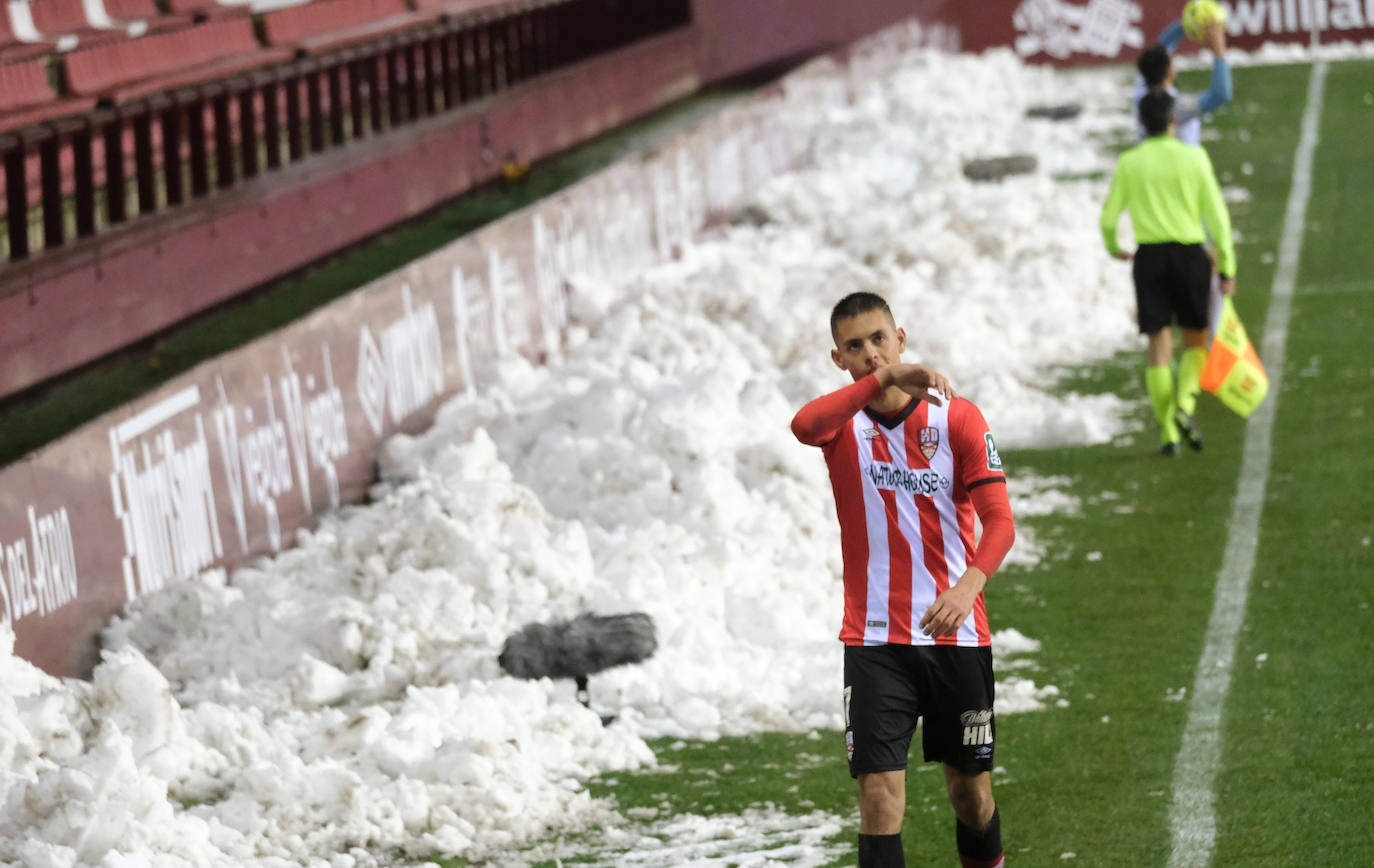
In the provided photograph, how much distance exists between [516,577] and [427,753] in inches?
64.7

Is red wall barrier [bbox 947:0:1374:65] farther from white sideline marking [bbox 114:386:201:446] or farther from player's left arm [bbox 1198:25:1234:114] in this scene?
white sideline marking [bbox 114:386:201:446]

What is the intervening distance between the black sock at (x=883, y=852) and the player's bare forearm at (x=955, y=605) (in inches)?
21.2

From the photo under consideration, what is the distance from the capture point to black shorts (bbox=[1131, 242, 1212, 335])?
32.9ft

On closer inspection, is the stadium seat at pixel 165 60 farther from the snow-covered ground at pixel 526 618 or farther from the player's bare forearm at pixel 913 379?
the player's bare forearm at pixel 913 379

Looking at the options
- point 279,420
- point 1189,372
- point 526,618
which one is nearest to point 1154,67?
point 1189,372

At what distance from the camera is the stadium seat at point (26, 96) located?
9.40 meters

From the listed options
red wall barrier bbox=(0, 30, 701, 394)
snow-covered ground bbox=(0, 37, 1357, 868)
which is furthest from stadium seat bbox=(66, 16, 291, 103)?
snow-covered ground bbox=(0, 37, 1357, 868)

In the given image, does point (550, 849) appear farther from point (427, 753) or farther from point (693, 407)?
point (693, 407)

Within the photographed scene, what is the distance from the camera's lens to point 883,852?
15.4 feet

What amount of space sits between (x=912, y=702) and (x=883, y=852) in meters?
0.38

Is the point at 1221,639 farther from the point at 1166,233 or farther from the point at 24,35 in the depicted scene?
the point at 24,35

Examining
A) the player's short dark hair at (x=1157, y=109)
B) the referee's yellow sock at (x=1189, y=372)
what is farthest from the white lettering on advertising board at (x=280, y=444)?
the referee's yellow sock at (x=1189, y=372)

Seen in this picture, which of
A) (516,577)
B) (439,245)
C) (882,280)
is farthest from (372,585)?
(882,280)

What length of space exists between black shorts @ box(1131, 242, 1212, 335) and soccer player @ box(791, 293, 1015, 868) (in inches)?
222
